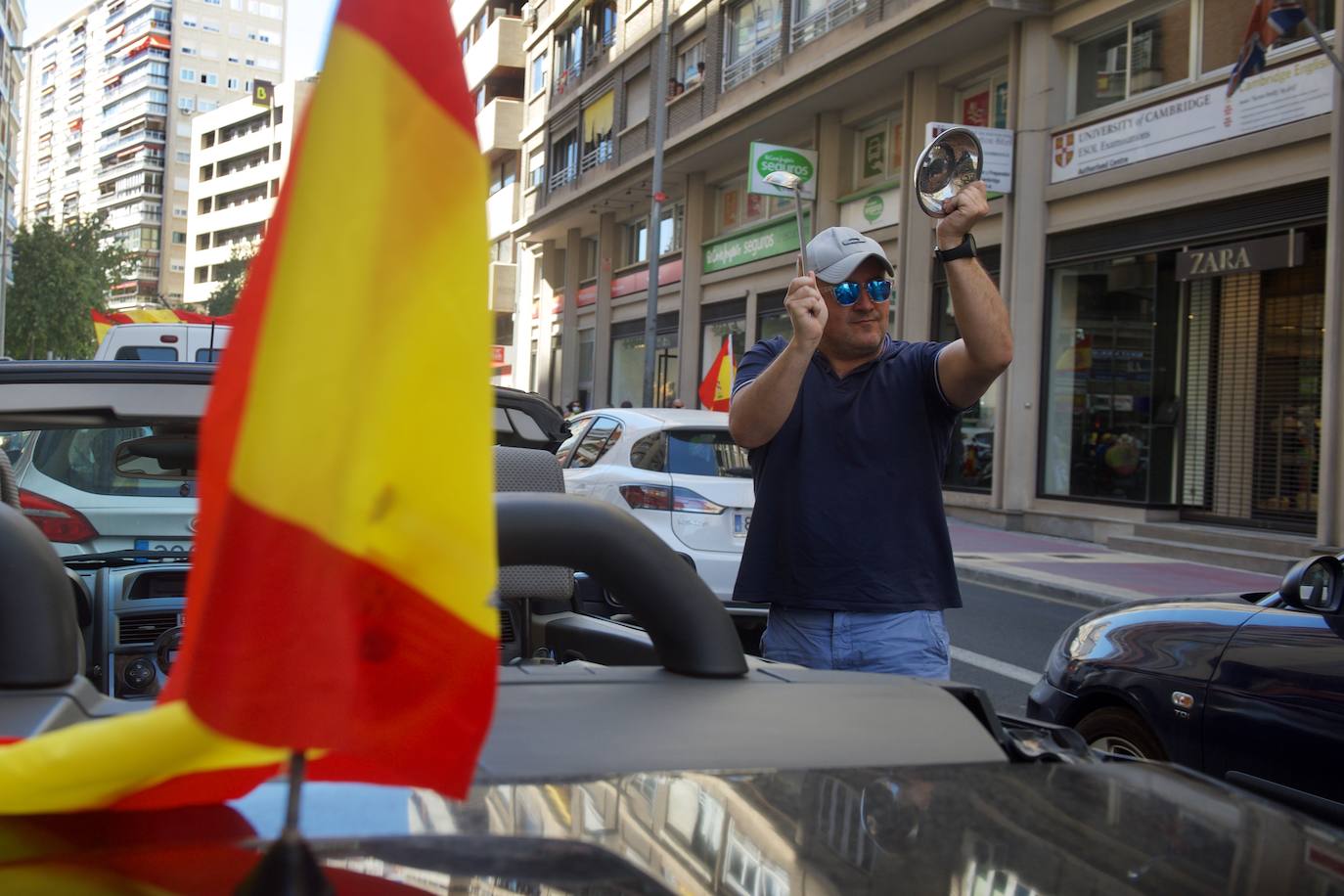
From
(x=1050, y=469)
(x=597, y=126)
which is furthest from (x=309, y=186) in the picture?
(x=597, y=126)

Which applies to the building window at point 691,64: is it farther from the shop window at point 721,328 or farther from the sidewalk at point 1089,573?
the sidewalk at point 1089,573

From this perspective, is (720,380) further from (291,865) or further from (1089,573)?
(291,865)

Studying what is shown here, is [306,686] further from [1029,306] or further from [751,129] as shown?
[751,129]

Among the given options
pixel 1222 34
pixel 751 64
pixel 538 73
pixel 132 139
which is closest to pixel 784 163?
pixel 751 64

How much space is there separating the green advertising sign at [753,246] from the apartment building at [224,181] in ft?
267

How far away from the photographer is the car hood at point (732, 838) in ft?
4.01

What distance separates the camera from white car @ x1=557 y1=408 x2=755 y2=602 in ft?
29.4

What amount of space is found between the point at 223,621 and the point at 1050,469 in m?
17.6

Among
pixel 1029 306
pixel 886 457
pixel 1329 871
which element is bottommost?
pixel 1329 871

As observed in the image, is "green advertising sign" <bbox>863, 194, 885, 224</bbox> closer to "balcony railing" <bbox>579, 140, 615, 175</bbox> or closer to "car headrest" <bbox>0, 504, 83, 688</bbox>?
"balcony railing" <bbox>579, 140, 615, 175</bbox>

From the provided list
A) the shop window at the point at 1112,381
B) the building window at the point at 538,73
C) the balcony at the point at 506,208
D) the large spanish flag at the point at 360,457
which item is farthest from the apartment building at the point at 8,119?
the large spanish flag at the point at 360,457

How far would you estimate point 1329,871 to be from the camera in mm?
1451

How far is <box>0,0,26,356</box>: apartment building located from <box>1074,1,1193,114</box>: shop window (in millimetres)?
47638

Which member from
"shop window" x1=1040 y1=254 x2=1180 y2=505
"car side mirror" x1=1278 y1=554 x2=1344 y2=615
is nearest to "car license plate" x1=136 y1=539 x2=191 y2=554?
"car side mirror" x1=1278 y1=554 x2=1344 y2=615
